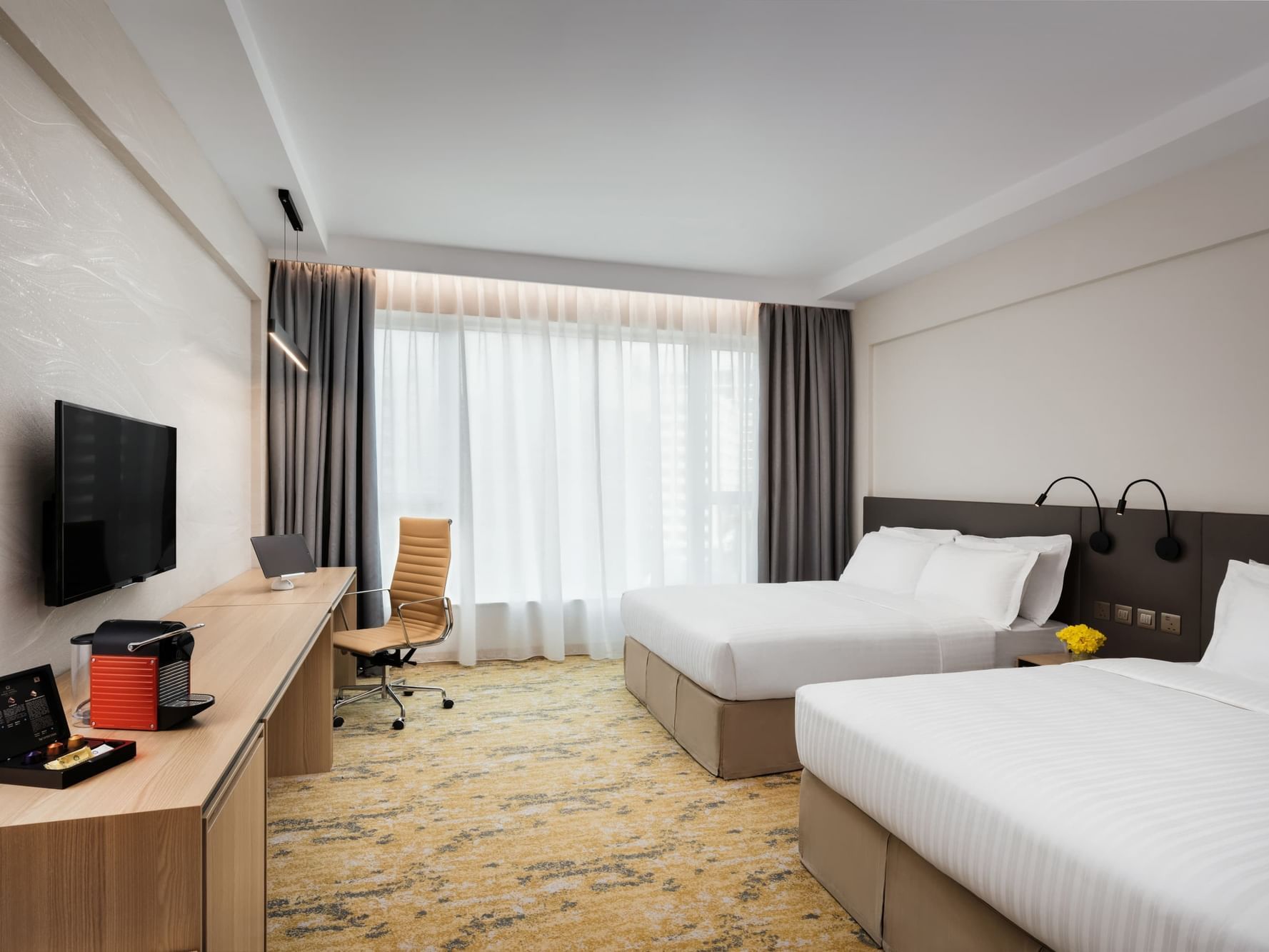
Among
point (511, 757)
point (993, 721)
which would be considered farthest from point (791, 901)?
point (511, 757)

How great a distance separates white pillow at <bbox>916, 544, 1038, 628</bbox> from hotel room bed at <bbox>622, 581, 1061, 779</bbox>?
3.1 inches

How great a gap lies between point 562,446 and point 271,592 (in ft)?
7.74

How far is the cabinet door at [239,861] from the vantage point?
130cm

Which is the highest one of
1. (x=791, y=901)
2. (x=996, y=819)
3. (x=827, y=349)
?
(x=827, y=349)

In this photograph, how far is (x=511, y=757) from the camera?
3338 mm

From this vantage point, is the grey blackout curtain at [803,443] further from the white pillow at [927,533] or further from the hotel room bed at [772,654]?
the hotel room bed at [772,654]

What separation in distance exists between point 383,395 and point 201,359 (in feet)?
5.63

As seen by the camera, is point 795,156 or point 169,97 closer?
point 169,97

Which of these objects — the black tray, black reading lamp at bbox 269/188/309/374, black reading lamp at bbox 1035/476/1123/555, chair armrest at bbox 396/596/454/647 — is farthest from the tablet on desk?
black reading lamp at bbox 1035/476/1123/555

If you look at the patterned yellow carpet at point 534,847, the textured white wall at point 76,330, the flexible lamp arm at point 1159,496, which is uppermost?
→ the textured white wall at point 76,330

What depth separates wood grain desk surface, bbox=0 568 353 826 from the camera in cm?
122

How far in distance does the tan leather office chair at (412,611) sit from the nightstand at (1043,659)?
2.93m

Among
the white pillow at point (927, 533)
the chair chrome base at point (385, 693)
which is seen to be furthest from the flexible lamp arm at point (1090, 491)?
the chair chrome base at point (385, 693)

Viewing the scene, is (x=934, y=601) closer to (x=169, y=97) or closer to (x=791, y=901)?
(x=791, y=901)
